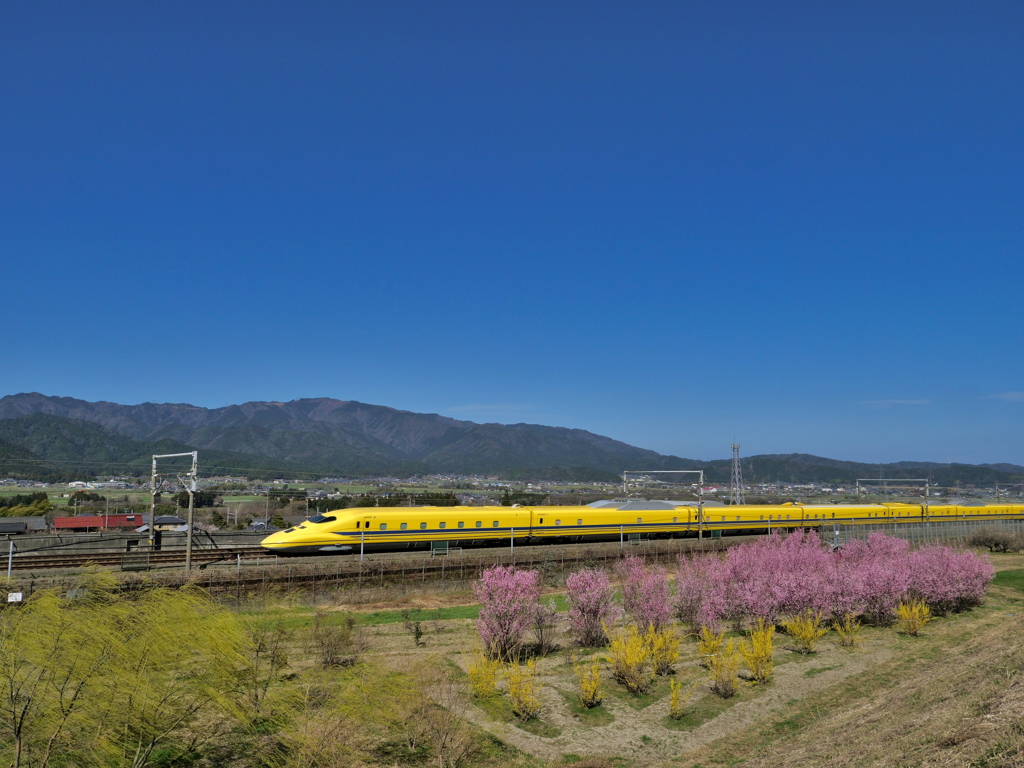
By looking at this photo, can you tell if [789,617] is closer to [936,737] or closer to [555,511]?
[936,737]

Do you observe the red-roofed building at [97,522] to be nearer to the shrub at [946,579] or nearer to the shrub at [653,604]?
the shrub at [653,604]

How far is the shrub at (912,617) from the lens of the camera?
24.7 meters

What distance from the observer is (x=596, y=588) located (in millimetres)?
22328

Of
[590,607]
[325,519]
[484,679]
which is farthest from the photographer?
[325,519]

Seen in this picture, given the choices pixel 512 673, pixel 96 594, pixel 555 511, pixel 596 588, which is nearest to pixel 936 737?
pixel 512 673

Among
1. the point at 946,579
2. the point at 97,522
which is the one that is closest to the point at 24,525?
the point at 97,522

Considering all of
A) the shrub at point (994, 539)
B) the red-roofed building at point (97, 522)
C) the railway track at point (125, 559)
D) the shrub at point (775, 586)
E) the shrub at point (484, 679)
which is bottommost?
the red-roofed building at point (97, 522)

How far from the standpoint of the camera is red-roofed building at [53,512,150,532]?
67.8 meters

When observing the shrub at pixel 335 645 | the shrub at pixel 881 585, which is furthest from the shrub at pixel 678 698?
the shrub at pixel 881 585

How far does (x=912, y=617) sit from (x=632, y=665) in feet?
46.9

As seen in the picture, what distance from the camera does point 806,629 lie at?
22172mm

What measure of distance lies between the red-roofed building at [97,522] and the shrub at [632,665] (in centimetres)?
6568

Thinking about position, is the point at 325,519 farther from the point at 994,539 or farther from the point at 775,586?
the point at 994,539

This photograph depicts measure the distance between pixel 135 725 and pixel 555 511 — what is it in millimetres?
33953
